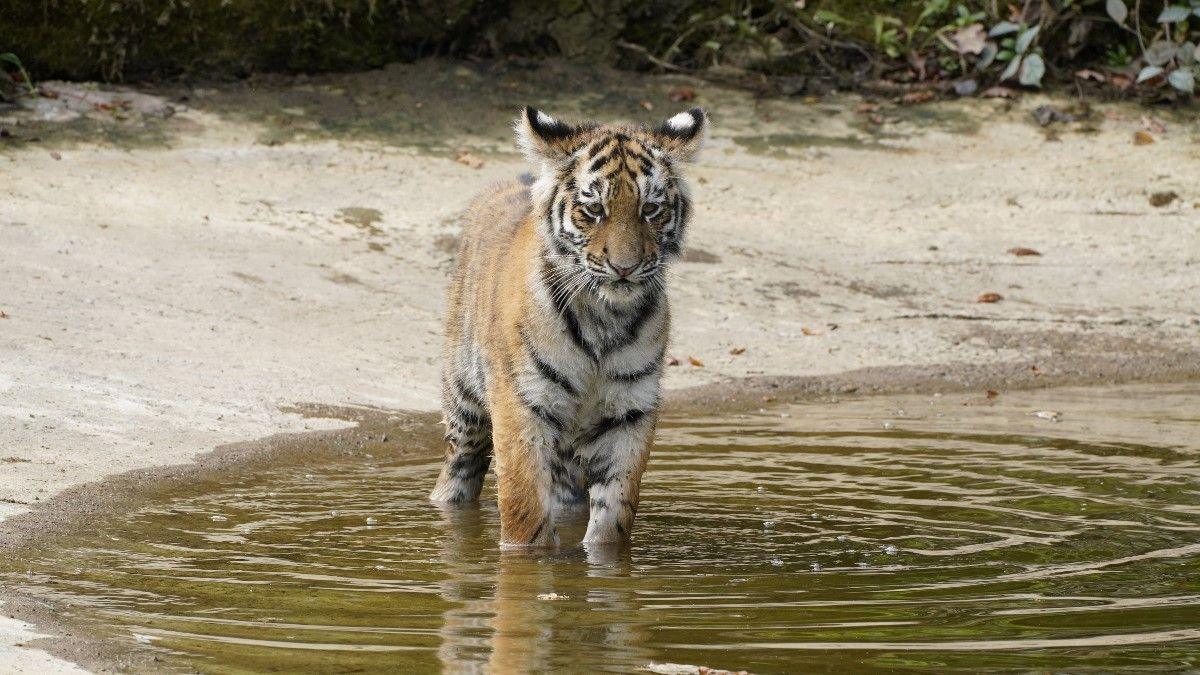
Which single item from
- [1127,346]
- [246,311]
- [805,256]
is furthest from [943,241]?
[246,311]

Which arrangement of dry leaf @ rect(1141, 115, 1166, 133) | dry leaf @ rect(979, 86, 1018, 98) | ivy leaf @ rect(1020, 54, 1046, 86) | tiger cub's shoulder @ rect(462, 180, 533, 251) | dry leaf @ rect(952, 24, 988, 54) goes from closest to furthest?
tiger cub's shoulder @ rect(462, 180, 533, 251) → dry leaf @ rect(1141, 115, 1166, 133) → ivy leaf @ rect(1020, 54, 1046, 86) → dry leaf @ rect(979, 86, 1018, 98) → dry leaf @ rect(952, 24, 988, 54)

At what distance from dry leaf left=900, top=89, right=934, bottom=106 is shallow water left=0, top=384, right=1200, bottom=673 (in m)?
5.61

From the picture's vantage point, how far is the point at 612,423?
5965 millimetres

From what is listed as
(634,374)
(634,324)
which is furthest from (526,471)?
(634,324)

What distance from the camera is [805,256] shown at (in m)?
10.6

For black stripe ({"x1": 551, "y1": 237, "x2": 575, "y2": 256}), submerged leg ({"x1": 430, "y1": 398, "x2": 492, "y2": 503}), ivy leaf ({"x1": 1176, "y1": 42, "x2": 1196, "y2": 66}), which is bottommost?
submerged leg ({"x1": 430, "y1": 398, "x2": 492, "y2": 503})

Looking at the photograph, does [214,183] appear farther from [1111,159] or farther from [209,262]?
[1111,159]

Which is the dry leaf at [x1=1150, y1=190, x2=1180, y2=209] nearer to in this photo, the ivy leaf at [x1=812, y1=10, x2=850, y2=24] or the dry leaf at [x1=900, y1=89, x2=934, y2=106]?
the dry leaf at [x1=900, y1=89, x2=934, y2=106]

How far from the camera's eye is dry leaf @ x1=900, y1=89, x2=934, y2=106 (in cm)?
1336

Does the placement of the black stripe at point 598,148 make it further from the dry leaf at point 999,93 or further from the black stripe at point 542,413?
the dry leaf at point 999,93

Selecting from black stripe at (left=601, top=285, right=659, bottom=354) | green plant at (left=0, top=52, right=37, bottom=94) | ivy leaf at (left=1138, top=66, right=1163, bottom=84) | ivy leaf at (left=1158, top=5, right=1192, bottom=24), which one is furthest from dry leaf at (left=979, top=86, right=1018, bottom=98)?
black stripe at (left=601, top=285, right=659, bottom=354)

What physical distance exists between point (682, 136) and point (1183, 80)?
26.4 feet

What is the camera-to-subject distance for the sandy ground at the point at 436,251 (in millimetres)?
7816

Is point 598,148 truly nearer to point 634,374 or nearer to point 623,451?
point 634,374
